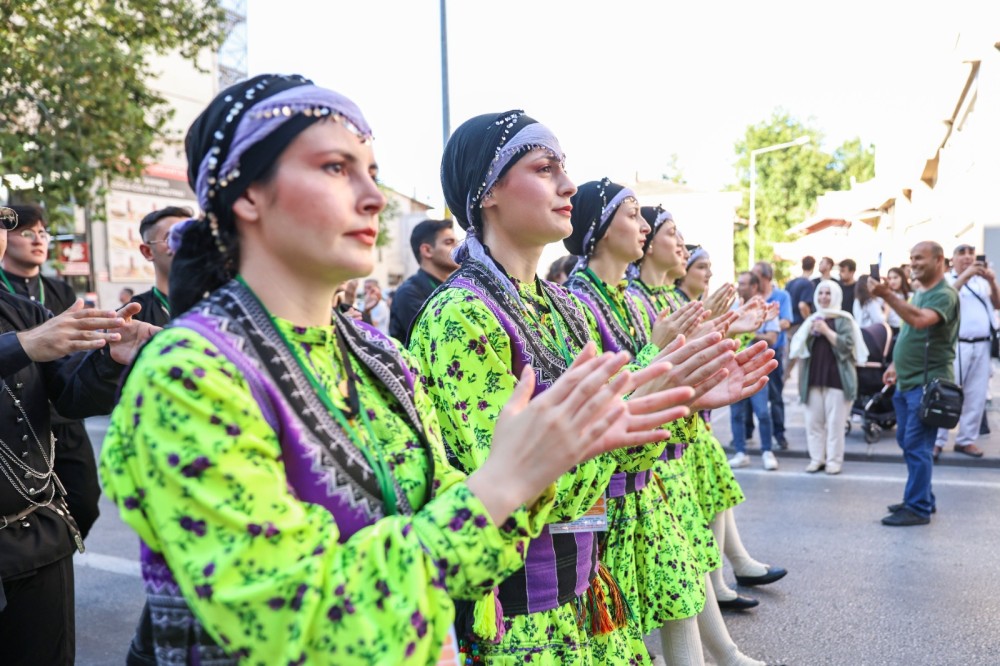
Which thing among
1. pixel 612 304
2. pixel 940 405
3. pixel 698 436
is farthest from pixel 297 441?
pixel 940 405

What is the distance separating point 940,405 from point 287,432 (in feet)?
18.9

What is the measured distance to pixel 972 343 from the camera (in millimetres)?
7973

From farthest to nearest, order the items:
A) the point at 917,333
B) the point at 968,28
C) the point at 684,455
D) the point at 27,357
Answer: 1. the point at 968,28
2. the point at 917,333
3. the point at 684,455
4. the point at 27,357

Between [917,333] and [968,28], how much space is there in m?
9.94

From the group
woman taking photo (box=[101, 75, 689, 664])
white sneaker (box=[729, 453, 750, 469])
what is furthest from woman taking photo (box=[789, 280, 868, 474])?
woman taking photo (box=[101, 75, 689, 664])

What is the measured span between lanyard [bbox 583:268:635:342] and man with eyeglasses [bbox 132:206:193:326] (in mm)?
1949

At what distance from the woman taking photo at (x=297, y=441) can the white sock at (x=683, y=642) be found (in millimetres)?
1885

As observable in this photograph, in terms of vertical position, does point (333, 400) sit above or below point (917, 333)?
above

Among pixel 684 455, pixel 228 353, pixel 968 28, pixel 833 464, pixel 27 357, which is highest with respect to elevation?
pixel 968 28

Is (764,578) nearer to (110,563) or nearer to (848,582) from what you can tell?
(848,582)

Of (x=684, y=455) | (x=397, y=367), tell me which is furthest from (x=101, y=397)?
(x=684, y=455)

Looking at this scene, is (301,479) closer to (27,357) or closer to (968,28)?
(27,357)

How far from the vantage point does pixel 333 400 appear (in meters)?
1.41

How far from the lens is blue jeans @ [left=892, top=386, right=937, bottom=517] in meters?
5.97
